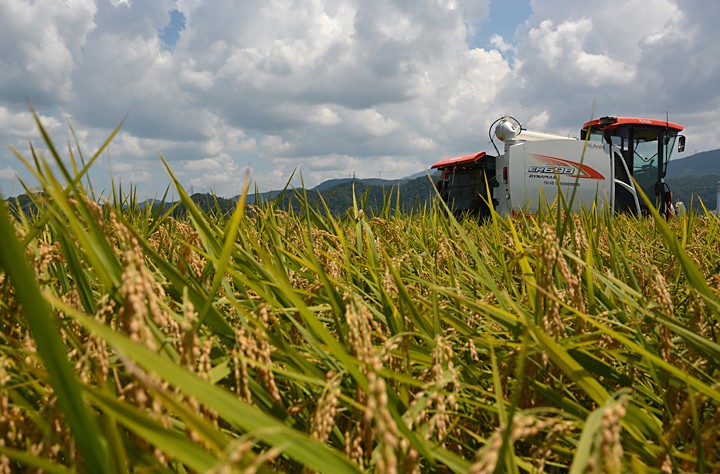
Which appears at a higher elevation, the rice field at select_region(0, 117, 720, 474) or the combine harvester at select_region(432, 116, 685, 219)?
the combine harvester at select_region(432, 116, 685, 219)

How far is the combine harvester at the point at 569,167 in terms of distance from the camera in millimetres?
10789

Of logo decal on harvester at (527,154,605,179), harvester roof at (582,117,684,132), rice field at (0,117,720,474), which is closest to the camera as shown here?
rice field at (0,117,720,474)

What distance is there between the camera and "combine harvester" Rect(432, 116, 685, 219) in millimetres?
10789

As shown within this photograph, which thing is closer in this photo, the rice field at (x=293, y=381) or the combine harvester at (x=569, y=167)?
the rice field at (x=293, y=381)

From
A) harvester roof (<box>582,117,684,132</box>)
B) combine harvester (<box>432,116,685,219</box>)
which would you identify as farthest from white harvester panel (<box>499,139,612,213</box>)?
harvester roof (<box>582,117,684,132</box>)

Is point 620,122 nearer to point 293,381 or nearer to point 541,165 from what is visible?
point 541,165

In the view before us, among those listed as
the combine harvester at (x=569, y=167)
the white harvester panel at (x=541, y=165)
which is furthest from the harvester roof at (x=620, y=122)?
the white harvester panel at (x=541, y=165)

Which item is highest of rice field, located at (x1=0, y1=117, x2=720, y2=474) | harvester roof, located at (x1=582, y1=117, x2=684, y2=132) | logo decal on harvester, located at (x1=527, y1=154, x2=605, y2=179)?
harvester roof, located at (x1=582, y1=117, x2=684, y2=132)

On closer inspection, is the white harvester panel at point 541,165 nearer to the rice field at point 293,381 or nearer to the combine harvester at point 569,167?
the combine harvester at point 569,167

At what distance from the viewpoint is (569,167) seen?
10961 mm

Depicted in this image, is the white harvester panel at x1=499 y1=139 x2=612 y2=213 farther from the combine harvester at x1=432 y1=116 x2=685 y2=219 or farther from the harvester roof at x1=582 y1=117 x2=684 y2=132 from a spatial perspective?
the harvester roof at x1=582 y1=117 x2=684 y2=132

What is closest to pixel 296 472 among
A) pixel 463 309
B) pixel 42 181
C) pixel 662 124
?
pixel 42 181

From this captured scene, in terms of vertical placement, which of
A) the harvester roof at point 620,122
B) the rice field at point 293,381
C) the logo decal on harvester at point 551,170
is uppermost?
the harvester roof at point 620,122

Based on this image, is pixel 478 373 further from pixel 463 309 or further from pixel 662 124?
pixel 662 124
